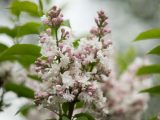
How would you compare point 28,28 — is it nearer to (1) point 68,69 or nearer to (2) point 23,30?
(2) point 23,30

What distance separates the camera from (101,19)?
203 cm

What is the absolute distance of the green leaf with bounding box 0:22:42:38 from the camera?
2613mm

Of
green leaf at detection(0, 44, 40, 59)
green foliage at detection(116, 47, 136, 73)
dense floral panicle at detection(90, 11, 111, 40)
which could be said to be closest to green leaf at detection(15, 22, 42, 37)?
green leaf at detection(0, 44, 40, 59)

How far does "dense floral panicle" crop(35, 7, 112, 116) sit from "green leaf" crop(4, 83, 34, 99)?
77 cm

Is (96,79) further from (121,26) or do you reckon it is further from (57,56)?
(121,26)

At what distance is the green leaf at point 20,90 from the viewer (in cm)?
273

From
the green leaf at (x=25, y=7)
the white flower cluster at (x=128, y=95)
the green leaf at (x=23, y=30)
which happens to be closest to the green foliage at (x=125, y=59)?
the white flower cluster at (x=128, y=95)

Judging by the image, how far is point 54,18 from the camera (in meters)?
1.95

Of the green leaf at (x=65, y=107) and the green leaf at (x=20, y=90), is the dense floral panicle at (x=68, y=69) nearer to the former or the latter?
the green leaf at (x=65, y=107)

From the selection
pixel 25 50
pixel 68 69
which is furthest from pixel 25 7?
pixel 68 69

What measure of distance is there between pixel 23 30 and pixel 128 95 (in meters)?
1.51

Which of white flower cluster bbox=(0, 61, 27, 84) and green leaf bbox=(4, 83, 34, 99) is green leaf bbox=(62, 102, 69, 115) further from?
white flower cluster bbox=(0, 61, 27, 84)

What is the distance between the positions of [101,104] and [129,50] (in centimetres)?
217

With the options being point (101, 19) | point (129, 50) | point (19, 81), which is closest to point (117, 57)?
point (129, 50)
